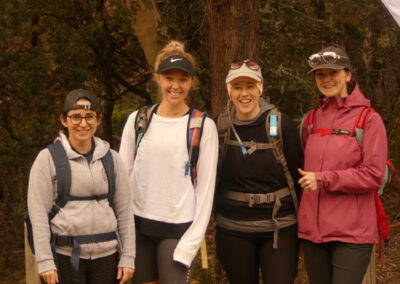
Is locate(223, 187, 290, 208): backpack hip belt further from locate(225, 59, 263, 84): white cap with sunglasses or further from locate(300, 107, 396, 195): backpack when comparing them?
locate(225, 59, 263, 84): white cap with sunglasses

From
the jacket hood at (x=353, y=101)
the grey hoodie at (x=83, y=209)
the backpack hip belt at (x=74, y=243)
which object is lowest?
the backpack hip belt at (x=74, y=243)

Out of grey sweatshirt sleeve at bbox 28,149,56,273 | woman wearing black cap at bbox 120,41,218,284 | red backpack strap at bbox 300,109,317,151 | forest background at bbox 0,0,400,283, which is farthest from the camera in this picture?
forest background at bbox 0,0,400,283

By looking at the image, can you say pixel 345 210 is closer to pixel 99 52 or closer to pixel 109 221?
pixel 109 221

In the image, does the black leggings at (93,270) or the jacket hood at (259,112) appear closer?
the black leggings at (93,270)

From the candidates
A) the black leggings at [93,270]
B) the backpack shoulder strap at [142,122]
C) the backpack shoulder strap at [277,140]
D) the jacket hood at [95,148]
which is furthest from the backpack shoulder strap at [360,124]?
the black leggings at [93,270]

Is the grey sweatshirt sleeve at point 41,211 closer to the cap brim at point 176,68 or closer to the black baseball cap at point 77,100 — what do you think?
the black baseball cap at point 77,100

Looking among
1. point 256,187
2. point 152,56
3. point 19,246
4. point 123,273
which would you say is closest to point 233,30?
point 256,187

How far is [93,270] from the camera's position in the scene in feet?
11.2

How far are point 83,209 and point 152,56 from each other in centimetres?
501

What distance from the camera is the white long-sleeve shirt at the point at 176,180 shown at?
3543 mm

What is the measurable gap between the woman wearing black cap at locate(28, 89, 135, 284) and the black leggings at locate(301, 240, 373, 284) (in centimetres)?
129

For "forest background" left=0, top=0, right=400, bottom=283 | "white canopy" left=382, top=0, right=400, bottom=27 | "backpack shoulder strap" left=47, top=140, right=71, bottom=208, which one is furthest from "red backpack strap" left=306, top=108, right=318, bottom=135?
"forest background" left=0, top=0, right=400, bottom=283

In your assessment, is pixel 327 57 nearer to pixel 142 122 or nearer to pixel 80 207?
pixel 142 122

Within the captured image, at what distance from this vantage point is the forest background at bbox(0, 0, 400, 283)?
761cm
